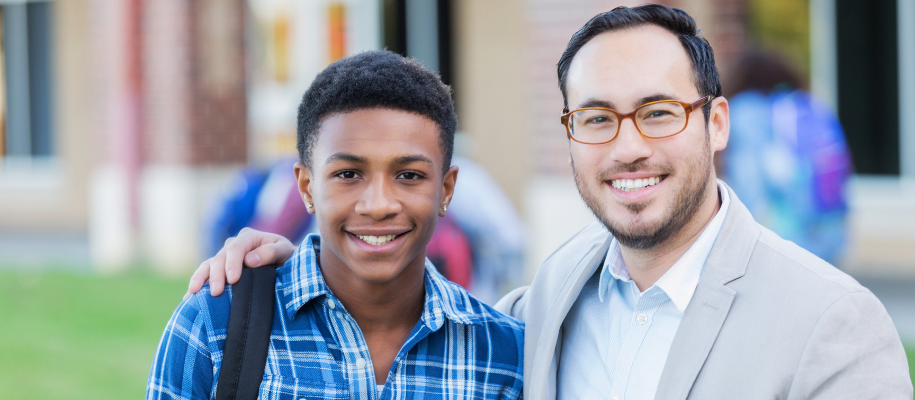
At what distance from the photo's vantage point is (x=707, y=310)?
81.4 inches

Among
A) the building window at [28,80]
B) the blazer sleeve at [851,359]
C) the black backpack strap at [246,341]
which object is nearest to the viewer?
the blazer sleeve at [851,359]

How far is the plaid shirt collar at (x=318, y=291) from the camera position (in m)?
2.28

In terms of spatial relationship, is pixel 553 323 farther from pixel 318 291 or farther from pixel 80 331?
pixel 80 331

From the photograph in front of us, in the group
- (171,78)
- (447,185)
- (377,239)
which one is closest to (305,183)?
(377,239)

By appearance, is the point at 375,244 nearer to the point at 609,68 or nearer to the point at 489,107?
the point at 609,68

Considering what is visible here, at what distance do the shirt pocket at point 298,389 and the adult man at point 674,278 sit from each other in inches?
15.1

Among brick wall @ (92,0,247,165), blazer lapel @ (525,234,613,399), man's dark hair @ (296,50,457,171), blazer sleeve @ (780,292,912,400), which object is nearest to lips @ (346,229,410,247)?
man's dark hair @ (296,50,457,171)

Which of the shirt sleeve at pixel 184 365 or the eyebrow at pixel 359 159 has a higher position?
the eyebrow at pixel 359 159

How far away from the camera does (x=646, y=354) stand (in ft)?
7.24

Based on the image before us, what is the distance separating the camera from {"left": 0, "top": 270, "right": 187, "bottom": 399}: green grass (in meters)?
5.77

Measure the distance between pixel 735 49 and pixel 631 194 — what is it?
5.85 metres

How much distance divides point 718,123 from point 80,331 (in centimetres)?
627

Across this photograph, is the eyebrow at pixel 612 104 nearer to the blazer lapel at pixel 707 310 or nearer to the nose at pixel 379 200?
the blazer lapel at pixel 707 310

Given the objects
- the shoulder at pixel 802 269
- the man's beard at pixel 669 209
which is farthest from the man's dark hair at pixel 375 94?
the shoulder at pixel 802 269
